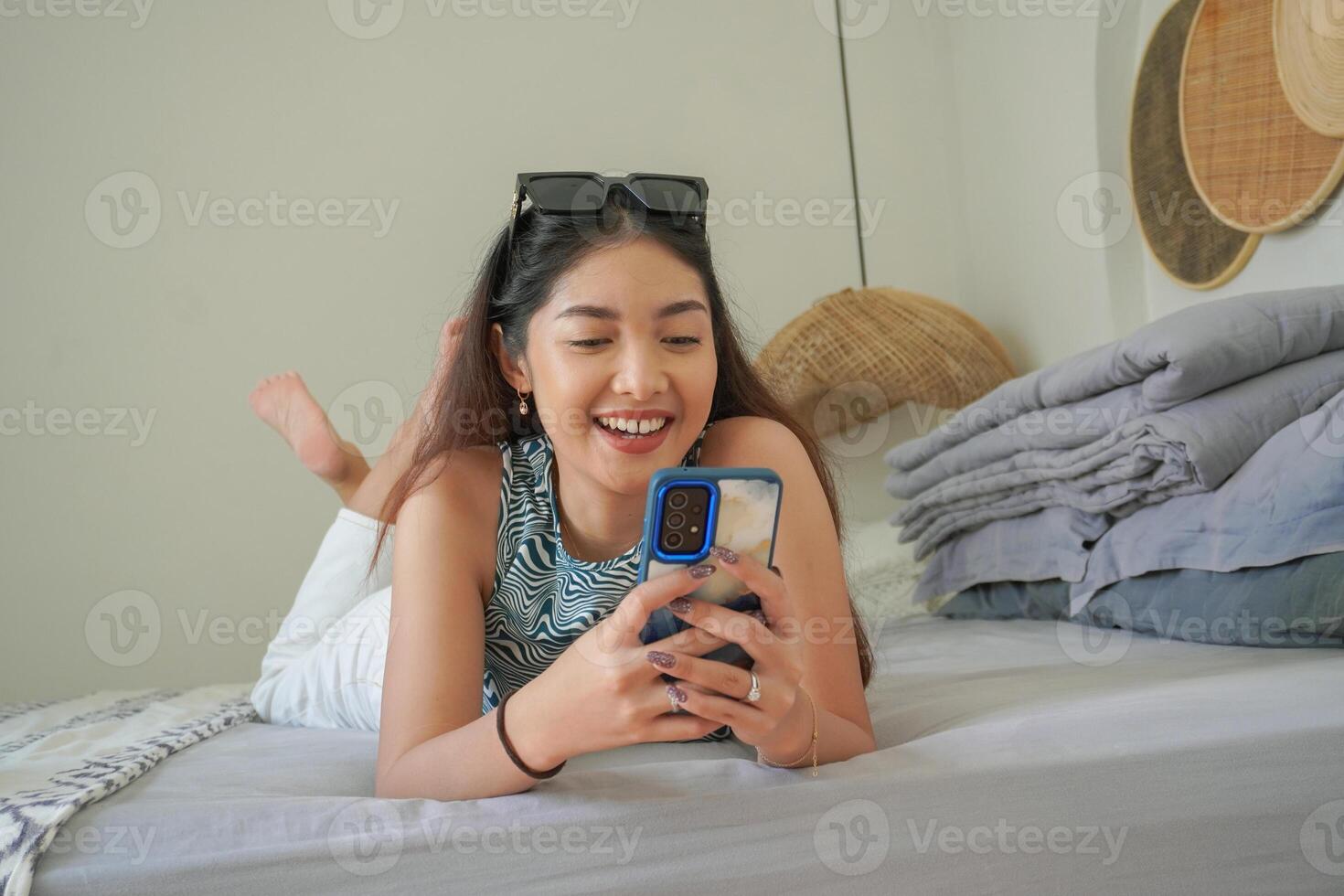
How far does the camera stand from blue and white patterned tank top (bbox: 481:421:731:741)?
116 cm

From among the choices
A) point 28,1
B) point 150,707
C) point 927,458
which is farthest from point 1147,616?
point 28,1

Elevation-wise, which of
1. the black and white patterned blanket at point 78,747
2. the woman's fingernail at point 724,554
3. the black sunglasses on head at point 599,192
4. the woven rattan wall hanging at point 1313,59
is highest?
the woven rattan wall hanging at point 1313,59

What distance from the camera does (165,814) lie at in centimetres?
86

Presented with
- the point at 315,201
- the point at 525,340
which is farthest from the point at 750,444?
the point at 315,201

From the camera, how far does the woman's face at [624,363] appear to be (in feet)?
3.59

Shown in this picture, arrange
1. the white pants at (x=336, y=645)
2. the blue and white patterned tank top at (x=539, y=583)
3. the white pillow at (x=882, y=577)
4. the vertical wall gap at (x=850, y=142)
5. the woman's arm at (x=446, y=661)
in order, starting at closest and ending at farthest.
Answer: the woman's arm at (x=446, y=661), the blue and white patterned tank top at (x=539, y=583), the white pants at (x=336, y=645), the white pillow at (x=882, y=577), the vertical wall gap at (x=850, y=142)

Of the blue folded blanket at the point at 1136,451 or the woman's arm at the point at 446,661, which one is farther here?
the blue folded blanket at the point at 1136,451

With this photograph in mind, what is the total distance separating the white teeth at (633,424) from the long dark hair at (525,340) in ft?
0.51

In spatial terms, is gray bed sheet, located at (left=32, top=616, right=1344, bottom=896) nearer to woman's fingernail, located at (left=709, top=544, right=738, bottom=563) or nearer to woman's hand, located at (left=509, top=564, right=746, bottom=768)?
woman's hand, located at (left=509, top=564, right=746, bottom=768)

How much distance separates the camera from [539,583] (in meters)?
1.19

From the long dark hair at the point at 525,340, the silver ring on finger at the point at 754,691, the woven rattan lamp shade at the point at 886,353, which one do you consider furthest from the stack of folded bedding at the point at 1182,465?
the silver ring on finger at the point at 754,691

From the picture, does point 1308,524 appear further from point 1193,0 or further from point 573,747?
point 1193,0

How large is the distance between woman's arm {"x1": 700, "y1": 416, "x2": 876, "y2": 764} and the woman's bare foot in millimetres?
952

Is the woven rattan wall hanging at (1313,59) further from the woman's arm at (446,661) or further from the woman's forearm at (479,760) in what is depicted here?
the woman's forearm at (479,760)
